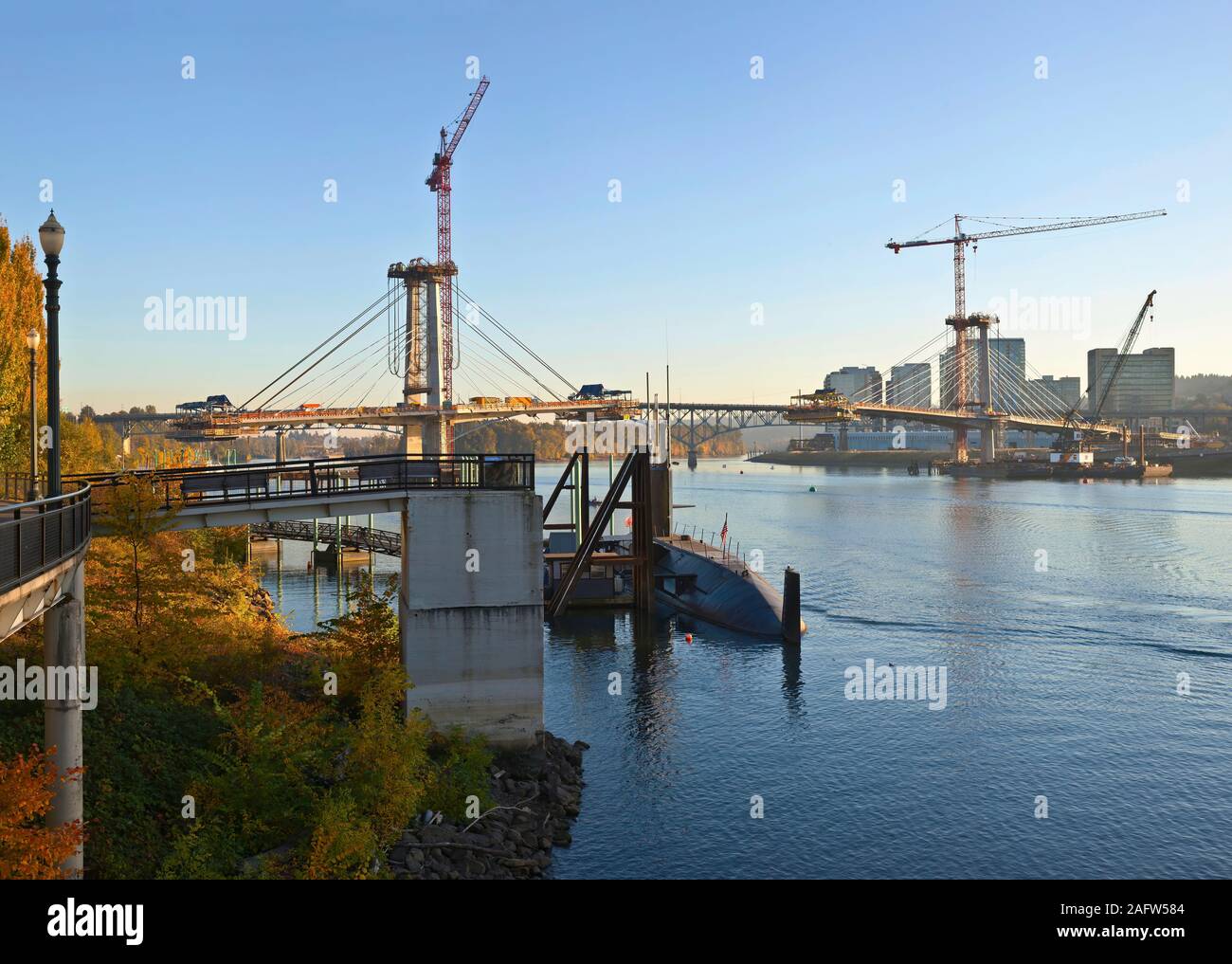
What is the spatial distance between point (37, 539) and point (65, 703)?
4978 millimetres

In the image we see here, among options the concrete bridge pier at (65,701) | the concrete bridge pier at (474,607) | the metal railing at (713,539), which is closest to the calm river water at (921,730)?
the concrete bridge pier at (474,607)

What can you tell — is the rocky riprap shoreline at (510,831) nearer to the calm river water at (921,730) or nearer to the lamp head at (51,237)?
the calm river water at (921,730)

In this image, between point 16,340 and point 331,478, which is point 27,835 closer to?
point 331,478

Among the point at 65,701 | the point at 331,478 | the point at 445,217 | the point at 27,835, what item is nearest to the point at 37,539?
the point at 65,701

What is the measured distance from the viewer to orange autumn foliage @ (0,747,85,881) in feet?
52.1

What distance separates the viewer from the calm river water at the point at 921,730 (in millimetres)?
27438

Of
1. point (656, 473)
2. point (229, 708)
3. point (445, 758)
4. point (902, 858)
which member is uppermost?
point (656, 473)

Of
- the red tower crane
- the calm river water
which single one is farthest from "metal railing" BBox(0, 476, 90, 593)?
the red tower crane

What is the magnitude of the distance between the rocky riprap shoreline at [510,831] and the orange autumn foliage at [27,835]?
801cm
